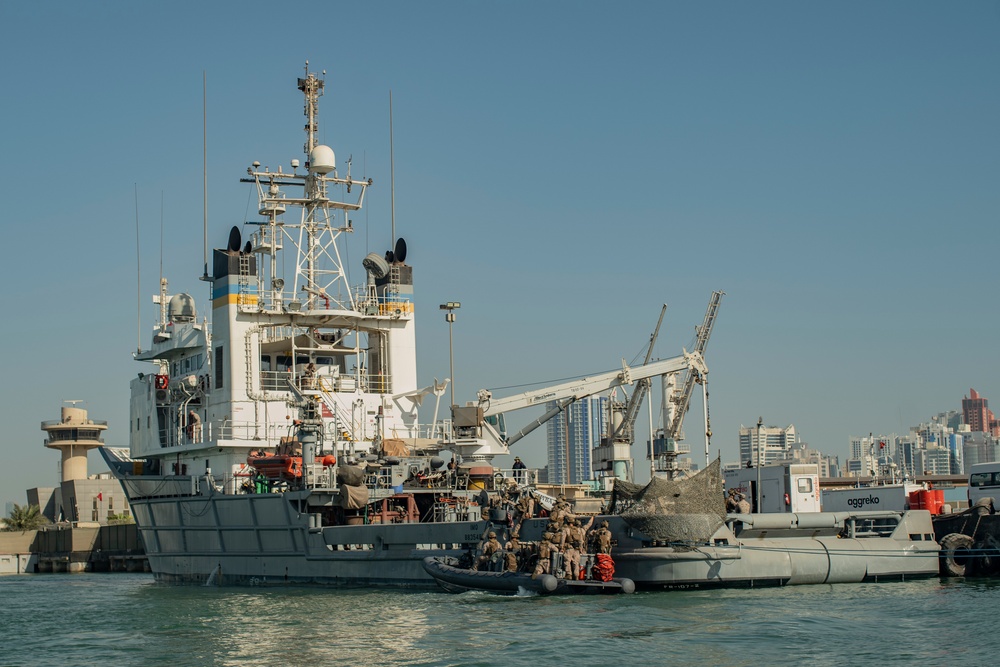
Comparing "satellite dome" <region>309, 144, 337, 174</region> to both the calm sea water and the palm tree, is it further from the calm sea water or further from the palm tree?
the palm tree

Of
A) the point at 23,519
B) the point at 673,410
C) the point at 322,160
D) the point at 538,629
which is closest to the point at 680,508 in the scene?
the point at 538,629

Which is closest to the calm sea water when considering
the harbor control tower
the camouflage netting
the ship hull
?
the ship hull

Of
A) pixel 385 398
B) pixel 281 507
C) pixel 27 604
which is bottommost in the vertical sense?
pixel 27 604

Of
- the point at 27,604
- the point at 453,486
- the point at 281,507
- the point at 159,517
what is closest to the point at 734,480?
the point at 453,486

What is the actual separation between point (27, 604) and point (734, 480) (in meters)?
23.8

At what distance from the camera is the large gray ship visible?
102 ft

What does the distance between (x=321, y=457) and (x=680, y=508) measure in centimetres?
1081

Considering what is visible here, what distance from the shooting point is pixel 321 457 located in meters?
34.8

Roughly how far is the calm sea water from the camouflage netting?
4.99 ft

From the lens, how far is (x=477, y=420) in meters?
41.0

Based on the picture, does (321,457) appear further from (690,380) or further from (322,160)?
(690,380)

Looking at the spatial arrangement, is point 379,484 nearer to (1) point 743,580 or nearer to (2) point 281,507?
(2) point 281,507

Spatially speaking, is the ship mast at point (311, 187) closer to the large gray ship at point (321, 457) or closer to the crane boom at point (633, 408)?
the large gray ship at point (321, 457)

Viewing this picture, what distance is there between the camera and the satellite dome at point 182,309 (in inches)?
1768
